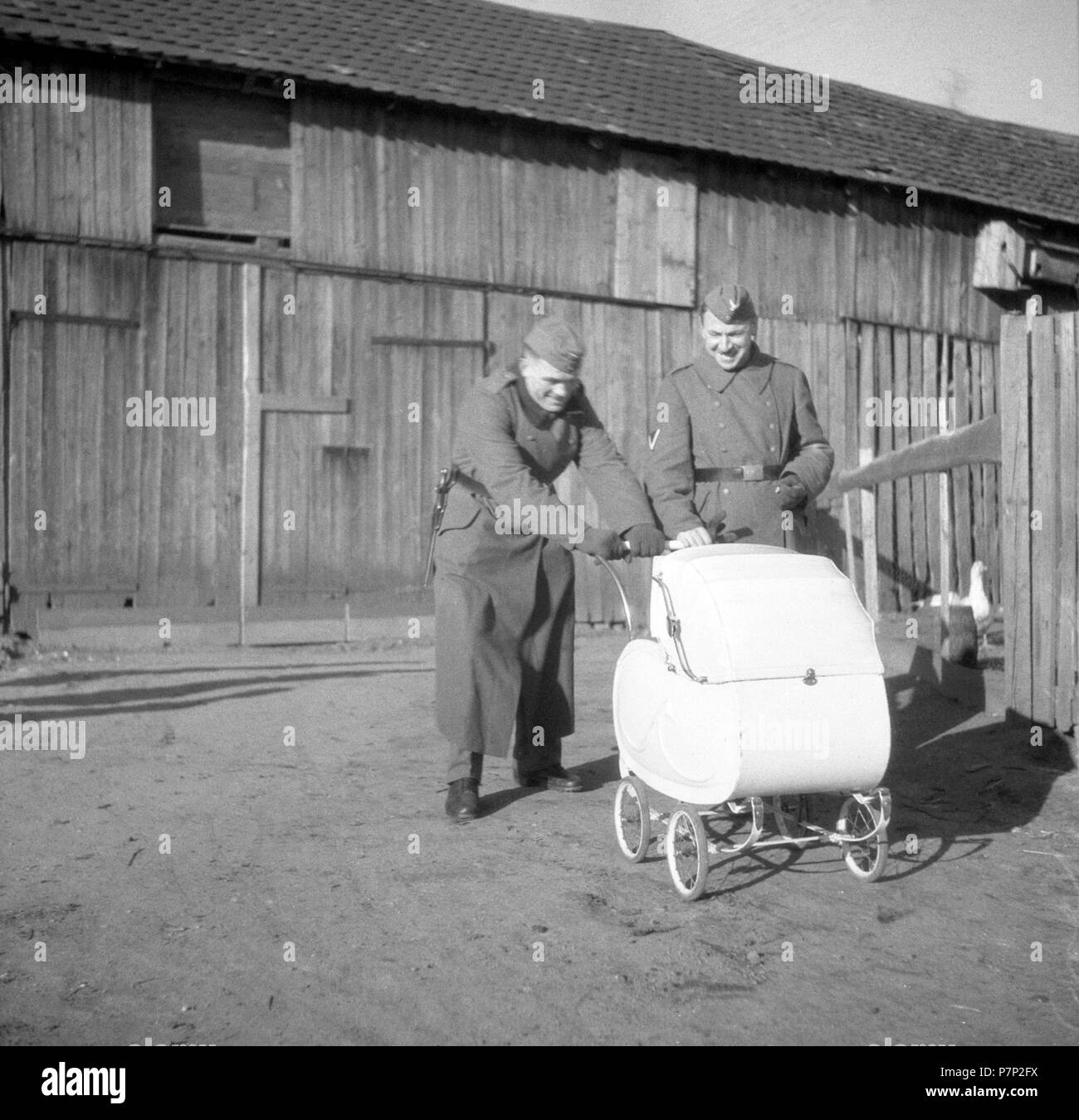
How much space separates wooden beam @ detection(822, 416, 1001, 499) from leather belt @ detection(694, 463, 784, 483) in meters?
1.91

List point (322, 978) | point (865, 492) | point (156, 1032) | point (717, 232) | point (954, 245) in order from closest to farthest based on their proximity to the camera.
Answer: point (156, 1032) < point (322, 978) < point (865, 492) < point (717, 232) < point (954, 245)

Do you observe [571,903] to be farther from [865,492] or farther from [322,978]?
[865,492]

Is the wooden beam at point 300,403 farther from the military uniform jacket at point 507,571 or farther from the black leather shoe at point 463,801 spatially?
the black leather shoe at point 463,801

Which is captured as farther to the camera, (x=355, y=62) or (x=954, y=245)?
(x=954, y=245)

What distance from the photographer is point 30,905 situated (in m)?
4.52

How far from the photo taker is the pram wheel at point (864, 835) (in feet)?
14.8

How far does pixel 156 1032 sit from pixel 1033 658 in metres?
4.48

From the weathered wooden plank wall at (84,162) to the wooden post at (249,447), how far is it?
92 centimetres

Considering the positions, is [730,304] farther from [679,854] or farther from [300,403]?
[300,403]

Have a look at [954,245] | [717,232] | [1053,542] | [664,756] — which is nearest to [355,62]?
[717,232]

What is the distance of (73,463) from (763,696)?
8.18 m

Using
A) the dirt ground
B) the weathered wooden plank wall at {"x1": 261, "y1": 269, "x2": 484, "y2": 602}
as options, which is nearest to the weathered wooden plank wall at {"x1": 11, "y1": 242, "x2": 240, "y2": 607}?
the weathered wooden plank wall at {"x1": 261, "y1": 269, "x2": 484, "y2": 602}

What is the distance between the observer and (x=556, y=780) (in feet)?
20.1

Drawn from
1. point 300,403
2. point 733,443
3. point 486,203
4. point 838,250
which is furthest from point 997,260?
point 733,443
